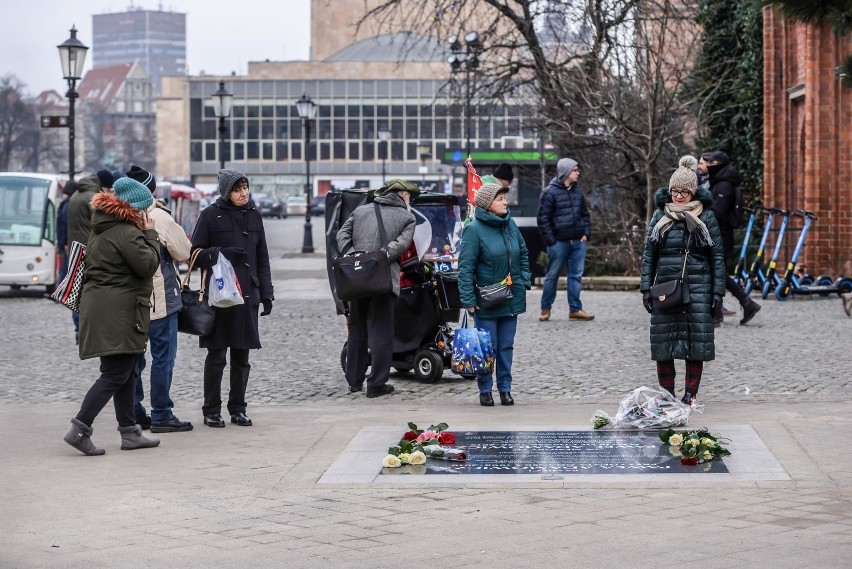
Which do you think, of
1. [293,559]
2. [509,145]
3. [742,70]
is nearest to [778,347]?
Result: [293,559]

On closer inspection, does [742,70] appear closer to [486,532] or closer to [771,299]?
[771,299]

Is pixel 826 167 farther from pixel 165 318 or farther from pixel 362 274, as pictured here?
pixel 165 318

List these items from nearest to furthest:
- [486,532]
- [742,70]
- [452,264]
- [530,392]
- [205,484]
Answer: [486,532] → [205,484] → [530,392] → [452,264] → [742,70]

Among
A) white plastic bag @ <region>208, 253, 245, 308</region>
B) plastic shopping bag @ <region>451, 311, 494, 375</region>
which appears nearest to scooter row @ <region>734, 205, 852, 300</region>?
plastic shopping bag @ <region>451, 311, 494, 375</region>

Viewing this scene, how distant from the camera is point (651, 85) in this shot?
25.6m

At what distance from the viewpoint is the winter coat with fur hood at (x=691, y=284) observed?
1016 centimetres

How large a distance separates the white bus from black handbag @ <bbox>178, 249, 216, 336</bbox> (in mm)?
17475

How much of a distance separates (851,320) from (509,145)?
26.8m

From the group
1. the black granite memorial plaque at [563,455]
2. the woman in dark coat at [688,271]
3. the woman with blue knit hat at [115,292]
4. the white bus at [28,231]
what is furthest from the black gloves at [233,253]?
the white bus at [28,231]

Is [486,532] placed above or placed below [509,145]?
below

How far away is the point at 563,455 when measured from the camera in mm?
8531

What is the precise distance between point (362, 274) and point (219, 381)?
5.77ft

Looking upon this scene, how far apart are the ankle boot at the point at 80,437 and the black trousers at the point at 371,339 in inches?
130

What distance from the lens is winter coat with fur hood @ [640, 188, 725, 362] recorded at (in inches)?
400
